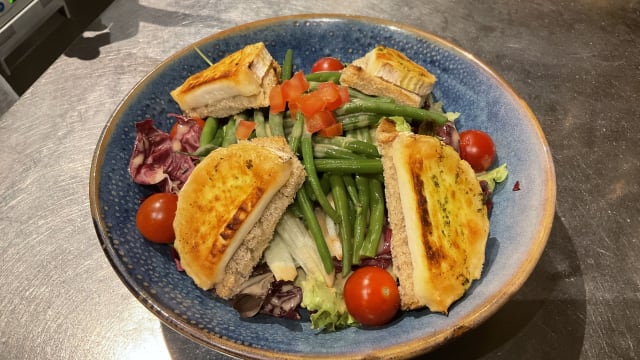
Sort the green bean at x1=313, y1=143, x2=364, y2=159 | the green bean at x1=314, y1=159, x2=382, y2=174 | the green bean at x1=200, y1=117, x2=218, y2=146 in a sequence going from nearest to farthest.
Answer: the green bean at x1=314, y1=159, x2=382, y2=174 < the green bean at x1=313, y1=143, x2=364, y2=159 < the green bean at x1=200, y1=117, x2=218, y2=146

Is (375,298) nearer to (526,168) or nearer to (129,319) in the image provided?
(526,168)

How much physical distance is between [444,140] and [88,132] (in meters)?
3.14

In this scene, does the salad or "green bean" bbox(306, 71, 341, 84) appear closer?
the salad

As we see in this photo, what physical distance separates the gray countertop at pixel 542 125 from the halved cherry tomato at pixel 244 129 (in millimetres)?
1376

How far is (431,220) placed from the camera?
2.60m

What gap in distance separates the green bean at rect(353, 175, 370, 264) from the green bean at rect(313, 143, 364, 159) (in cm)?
15

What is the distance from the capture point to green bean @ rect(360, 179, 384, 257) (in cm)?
293

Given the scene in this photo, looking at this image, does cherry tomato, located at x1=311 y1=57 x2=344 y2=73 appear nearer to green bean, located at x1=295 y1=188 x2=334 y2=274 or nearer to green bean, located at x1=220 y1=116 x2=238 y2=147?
green bean, located at x1=220 y1=116 x2=238 y2=147

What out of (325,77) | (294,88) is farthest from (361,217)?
(325,77)

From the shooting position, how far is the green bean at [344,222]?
2922mm

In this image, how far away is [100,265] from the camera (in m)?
3.44

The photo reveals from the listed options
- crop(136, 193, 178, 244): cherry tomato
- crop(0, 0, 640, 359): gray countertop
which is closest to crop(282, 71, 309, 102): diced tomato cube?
crop(136, 193, 178, 244): cherry tomato

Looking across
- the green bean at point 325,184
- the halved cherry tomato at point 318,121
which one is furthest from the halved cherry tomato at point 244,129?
the green bean at point 325,184

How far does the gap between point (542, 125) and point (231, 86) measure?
2.87m
